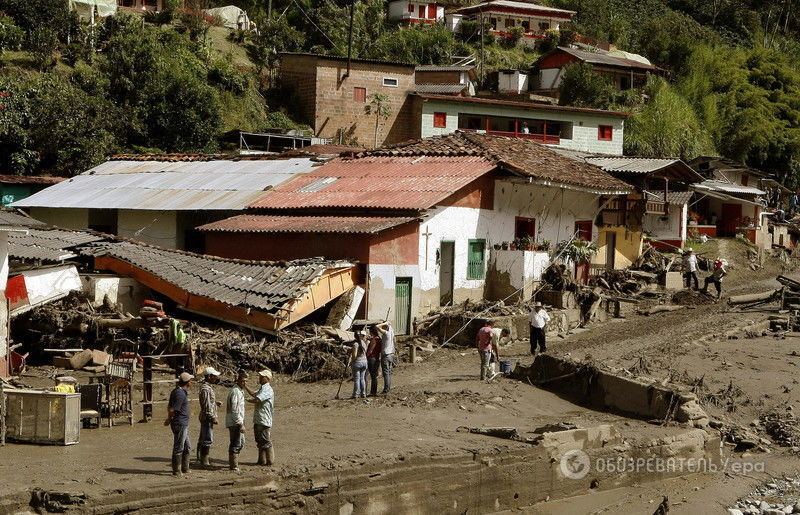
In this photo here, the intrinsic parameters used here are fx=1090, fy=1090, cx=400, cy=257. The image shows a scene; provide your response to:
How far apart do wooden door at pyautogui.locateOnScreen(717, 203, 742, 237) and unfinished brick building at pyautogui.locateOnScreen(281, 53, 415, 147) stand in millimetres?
15489

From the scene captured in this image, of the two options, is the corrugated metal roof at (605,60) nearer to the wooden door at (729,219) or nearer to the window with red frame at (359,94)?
the window with red frame at (359,94)

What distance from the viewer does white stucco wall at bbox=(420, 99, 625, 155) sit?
166 feet

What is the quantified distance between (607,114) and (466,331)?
94.3 ft

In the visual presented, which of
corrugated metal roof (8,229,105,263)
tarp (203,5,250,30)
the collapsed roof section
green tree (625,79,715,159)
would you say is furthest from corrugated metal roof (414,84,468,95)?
the collapsed roof section

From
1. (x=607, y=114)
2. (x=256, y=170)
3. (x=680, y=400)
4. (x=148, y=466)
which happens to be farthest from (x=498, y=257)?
(x=607, y=114)

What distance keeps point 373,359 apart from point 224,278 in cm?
630

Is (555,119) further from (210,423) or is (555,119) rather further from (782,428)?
(210,423)

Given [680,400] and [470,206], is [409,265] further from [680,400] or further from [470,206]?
[680,400]

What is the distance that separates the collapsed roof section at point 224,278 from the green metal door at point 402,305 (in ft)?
4.15

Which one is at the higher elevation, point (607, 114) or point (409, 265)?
point (607, 114)

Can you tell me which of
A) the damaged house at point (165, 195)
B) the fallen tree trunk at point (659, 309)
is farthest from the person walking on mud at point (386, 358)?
the fallen tree trunk at point (659, 309)

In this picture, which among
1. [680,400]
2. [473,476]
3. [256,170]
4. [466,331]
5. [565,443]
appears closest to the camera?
[473,476]

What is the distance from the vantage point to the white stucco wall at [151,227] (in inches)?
1259

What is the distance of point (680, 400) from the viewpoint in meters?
19.4
